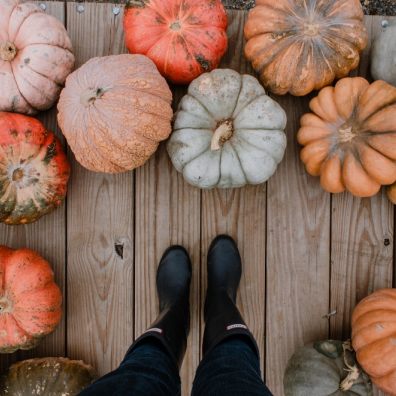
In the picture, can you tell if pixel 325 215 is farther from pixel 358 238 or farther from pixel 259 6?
pixel 259 6

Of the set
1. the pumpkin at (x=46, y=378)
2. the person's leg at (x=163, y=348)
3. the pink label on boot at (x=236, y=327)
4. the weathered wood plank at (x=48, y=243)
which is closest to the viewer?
the person's leg at (x=163, y=348)

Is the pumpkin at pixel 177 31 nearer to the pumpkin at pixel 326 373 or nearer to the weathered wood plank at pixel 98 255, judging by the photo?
the weathered wood plank at pixel 98 255

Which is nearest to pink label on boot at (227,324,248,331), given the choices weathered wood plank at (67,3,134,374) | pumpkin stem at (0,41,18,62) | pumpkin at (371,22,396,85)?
weathered wood plank at (67,3,134,374)

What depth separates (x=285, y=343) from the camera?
1692 mm

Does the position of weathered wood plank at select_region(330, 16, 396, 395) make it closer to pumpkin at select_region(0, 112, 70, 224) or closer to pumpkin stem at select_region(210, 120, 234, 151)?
pumpkin stem at select_region(210, 120, 234, 151)

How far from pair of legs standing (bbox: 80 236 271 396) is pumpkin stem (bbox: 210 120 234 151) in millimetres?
405

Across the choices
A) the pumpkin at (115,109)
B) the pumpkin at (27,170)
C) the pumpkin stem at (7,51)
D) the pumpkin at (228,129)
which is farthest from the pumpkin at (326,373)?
the pumpkin stem at (7,51)

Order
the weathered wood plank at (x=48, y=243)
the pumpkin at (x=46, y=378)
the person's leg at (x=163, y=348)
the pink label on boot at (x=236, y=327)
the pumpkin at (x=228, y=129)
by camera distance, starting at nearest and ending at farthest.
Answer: the person's leg at (x=163, y=348) < the pink label on boot at (x=236, y=327) < the pumpkin at (x=228, y=129) < the pumpkin at (x=46, y=378) < the weathered wood plank at (x=48, y=243)

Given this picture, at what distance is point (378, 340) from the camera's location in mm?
1456

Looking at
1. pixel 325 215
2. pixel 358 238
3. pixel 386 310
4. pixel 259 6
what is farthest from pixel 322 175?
pixel 259 6

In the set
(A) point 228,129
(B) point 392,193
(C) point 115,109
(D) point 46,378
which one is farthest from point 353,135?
(D) point 46,378

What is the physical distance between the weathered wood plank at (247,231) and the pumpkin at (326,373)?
18cm

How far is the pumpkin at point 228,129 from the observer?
56.0 inches

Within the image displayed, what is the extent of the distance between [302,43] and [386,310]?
0.90 meters
